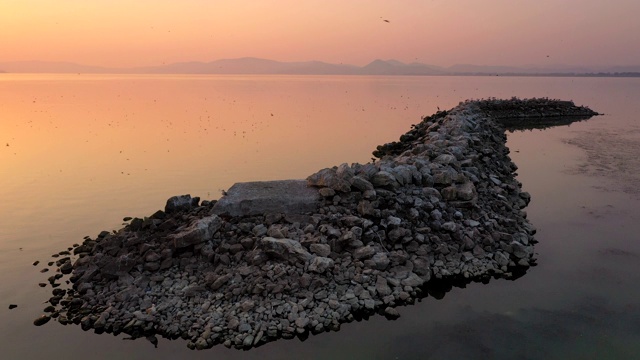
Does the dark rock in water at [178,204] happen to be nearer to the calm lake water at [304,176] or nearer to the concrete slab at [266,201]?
the concrete slab at [266,201]

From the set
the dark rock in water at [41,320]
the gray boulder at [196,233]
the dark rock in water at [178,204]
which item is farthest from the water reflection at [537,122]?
the dark rock in water at [41,320]

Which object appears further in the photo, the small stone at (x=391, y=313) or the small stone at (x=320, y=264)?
the small stone at (x=320, y=264)

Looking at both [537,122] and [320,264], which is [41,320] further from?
[537,122]

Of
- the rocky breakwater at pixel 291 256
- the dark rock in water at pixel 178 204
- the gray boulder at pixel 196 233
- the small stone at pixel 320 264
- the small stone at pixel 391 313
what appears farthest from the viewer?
the dark rock in water at pixel 178 204

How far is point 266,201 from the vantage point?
11.7m

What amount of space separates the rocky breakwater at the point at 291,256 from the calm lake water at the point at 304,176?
427 millimetres

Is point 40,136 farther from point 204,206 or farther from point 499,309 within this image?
point 499,309

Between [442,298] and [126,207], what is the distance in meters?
10.7

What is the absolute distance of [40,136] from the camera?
27422 millimetres

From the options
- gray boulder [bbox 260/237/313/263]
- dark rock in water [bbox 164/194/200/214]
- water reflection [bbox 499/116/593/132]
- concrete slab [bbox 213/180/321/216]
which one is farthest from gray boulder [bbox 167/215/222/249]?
water reflection [bbox 499/116/593/132]

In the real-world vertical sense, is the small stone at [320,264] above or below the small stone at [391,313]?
above

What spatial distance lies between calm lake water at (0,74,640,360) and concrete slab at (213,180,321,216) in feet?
12.9

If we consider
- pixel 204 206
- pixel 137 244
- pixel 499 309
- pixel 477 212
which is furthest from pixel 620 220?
pixel 137 244

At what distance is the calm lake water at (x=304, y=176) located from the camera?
A: 8.05m
